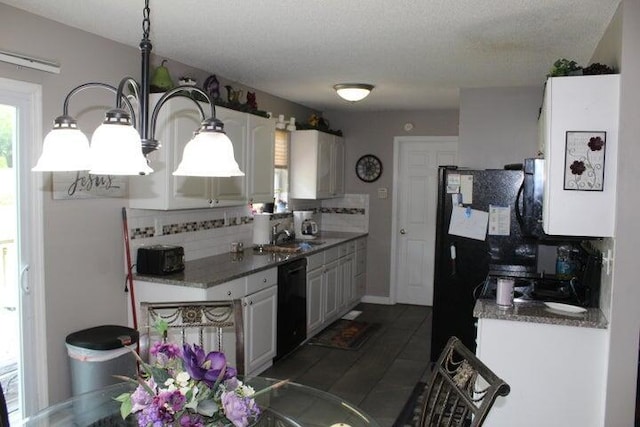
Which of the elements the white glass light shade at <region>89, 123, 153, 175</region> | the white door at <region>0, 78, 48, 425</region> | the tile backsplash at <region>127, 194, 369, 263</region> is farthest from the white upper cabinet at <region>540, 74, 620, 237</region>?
the white door at <region>0, 78, 48, 425</region>

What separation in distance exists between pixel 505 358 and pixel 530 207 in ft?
2.73

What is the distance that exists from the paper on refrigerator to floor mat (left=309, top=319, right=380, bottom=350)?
151 centimetres

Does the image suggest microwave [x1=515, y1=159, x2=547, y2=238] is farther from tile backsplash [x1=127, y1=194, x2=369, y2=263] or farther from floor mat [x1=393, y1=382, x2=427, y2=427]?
tile backsplash [x1=127, y1=194, x2=369, y2=263]

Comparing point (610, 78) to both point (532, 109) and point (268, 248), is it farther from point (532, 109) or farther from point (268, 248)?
point (268, 248)

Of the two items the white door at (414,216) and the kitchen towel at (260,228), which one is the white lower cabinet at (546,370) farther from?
the white door at (414,216)

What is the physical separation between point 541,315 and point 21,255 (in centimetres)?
276

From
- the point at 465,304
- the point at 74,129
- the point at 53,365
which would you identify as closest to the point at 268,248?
Answer: the point at 465,304

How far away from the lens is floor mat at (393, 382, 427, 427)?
347cm

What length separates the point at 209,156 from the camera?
1.64 meters

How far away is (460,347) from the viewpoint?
1.90 m

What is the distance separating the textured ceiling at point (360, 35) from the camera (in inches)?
106

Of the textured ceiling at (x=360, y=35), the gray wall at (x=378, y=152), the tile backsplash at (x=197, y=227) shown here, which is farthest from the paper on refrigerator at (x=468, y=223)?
the gray wall at (x=378, y=152)

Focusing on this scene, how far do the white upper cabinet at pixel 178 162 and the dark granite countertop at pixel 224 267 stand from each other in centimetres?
46

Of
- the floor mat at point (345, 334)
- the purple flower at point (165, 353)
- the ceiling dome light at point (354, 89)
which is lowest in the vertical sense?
the floor mat at point (345, 334)
